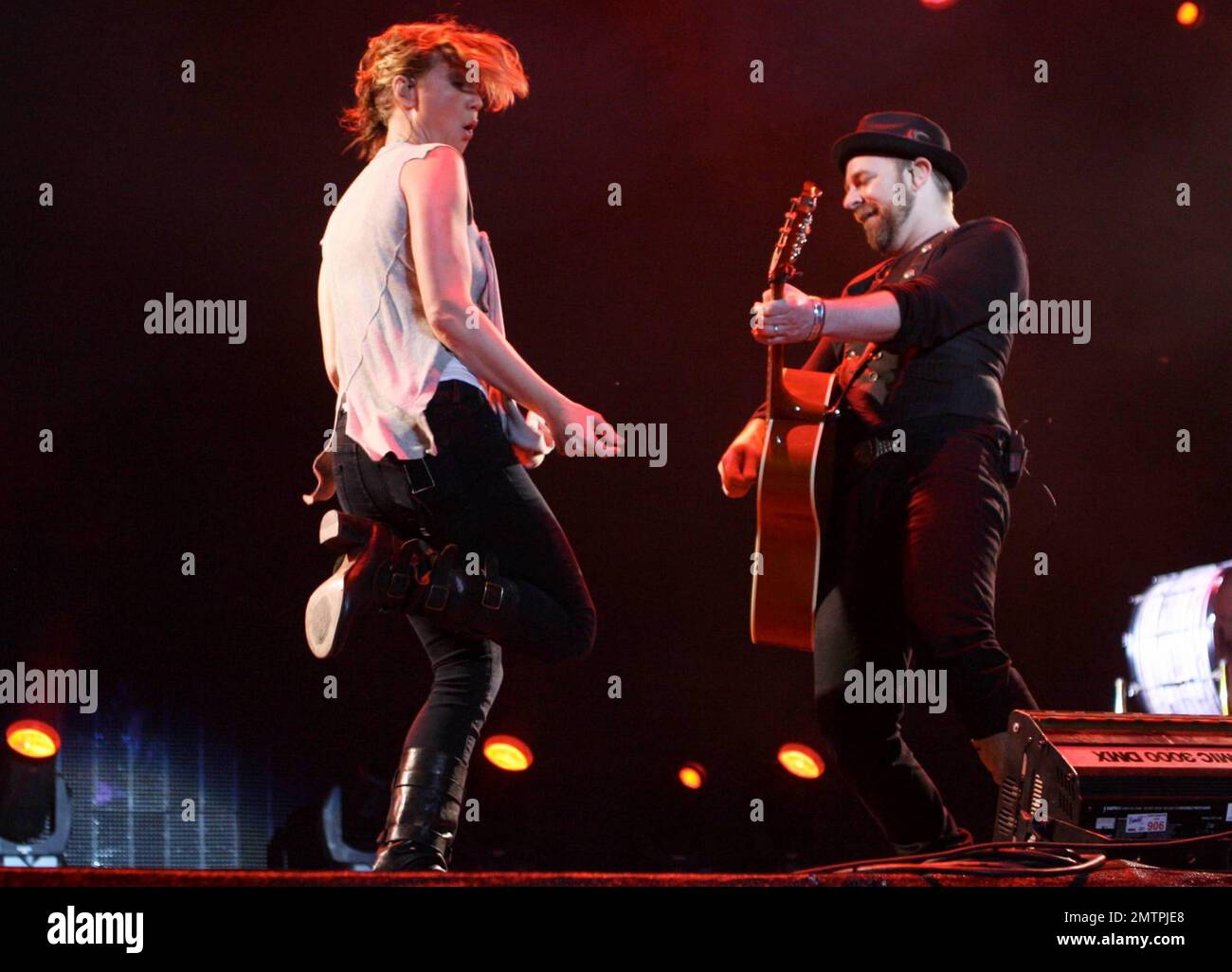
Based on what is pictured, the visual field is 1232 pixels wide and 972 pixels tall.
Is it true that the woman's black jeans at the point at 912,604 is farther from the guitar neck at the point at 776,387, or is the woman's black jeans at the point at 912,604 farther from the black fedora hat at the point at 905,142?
the black fedora hat at the point at 905,142

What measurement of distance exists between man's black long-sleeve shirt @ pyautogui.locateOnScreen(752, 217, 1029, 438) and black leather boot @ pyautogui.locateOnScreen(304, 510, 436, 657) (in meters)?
1.23

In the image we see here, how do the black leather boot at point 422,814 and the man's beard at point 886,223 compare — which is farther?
the man's beard at point 886,223

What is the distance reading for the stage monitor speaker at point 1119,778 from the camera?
228 cm

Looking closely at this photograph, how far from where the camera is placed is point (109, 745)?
11.8 feet

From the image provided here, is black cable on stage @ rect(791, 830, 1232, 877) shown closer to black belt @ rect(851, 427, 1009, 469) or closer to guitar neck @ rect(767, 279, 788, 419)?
black belt @ rect(851, 427, 1009, 469)

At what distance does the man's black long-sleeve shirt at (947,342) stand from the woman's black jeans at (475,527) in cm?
95

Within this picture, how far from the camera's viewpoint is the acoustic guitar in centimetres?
311

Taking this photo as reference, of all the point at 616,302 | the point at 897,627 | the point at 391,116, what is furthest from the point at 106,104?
the point at 897,627

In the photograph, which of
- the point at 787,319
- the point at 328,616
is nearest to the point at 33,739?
the point at 328,616

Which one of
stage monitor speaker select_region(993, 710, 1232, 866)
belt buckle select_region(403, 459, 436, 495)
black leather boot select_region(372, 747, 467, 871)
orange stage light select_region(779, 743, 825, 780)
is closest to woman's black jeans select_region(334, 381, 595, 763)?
belt buckle select_region(403, 459, 436, 495)

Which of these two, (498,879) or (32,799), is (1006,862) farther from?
(32,799)

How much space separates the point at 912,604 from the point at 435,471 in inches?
45.5

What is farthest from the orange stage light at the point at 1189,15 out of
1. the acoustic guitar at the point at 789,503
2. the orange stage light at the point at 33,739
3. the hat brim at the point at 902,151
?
the orange stage light at the point at 33,739

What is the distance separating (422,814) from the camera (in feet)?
7.95
